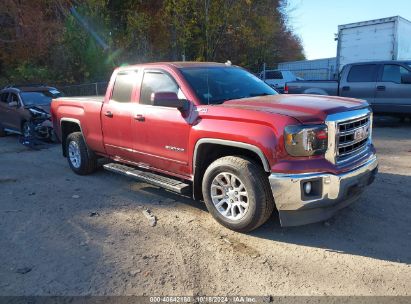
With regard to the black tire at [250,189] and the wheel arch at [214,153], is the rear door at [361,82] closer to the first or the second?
the wheel arch at [214,153]

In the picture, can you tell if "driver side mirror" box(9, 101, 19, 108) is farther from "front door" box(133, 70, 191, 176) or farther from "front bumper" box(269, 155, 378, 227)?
"front bumper" box(269, 155, 378, 227)

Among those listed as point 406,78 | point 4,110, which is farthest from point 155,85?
point 4,110

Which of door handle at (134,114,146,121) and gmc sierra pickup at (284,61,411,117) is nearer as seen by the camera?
door handle at (134,114,146,121)

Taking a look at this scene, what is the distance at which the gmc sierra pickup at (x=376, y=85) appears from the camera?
36.6 ft

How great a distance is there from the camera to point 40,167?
8.14 metres

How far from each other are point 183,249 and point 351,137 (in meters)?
2.12

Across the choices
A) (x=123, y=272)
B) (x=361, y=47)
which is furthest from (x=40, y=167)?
(x=361, y=47)

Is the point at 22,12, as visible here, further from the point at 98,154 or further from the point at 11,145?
the point at 98,154

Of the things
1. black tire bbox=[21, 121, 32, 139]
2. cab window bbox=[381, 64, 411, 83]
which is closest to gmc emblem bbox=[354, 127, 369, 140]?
cab window bbox=[381, 64, 411, 83]

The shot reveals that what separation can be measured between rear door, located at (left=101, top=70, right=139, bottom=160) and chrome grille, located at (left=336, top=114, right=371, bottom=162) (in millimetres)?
2867

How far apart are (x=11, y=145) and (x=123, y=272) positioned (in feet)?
29.5

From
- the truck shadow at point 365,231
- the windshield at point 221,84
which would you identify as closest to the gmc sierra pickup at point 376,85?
the truck shadow at point 365,231

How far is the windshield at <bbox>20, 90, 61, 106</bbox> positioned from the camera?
11.7 meters

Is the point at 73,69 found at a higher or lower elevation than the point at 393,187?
higher
